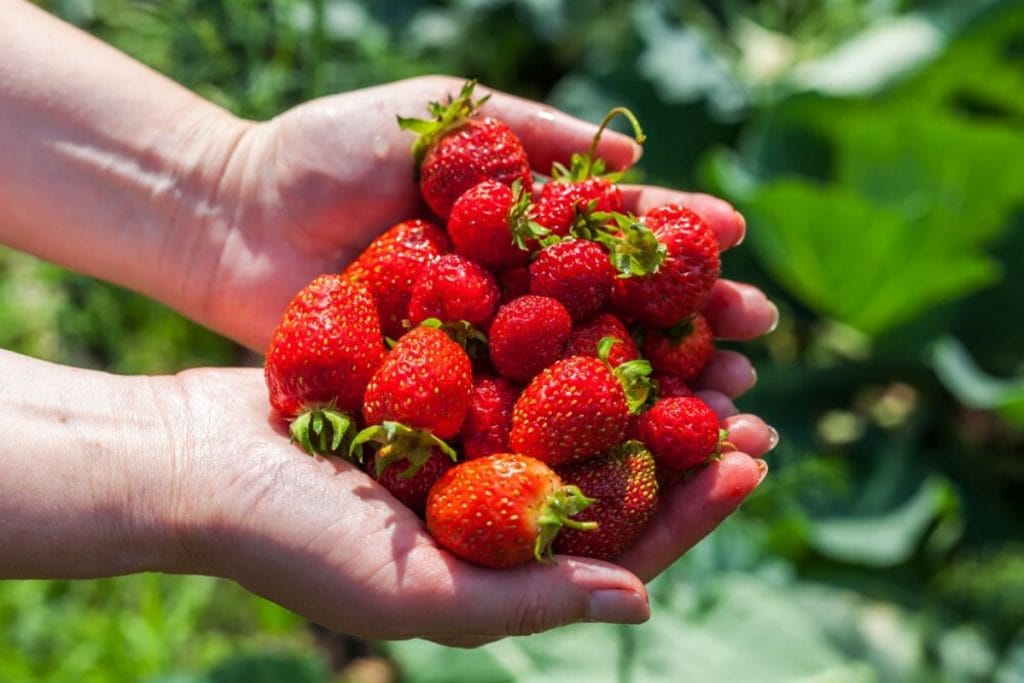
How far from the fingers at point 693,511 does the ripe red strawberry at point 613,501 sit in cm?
3

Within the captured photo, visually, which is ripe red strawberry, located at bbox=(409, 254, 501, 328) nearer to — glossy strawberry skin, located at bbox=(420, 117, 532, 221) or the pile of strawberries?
the pile of strawberries

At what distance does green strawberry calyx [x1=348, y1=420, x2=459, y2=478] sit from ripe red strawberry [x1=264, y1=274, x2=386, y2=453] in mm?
55

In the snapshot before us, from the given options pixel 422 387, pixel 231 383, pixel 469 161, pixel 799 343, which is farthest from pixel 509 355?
pixel 799 343

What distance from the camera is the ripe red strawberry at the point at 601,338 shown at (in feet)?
4.46

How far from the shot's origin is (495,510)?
115 cm

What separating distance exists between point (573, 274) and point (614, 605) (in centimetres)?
43

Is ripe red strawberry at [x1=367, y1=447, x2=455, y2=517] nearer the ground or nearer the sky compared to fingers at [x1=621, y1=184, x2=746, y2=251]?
nearer the ground

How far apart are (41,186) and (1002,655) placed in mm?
2013

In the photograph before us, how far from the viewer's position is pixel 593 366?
1.28 metres

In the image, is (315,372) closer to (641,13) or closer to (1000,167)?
(1000,167)

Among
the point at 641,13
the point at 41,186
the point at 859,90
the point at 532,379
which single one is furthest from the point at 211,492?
the point at 641,13

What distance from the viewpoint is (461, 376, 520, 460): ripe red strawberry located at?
133 cm

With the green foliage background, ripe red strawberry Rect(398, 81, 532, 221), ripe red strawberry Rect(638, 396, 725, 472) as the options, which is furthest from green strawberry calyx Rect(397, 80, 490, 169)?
the green foliage background

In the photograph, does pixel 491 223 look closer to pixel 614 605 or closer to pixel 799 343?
pixel 614 605
